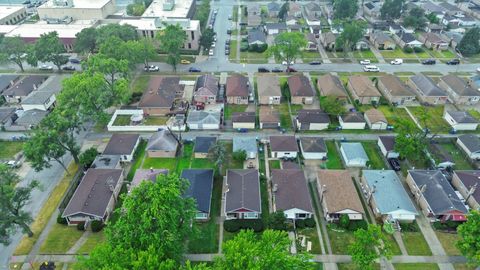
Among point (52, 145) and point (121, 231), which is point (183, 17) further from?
point (121, 231)

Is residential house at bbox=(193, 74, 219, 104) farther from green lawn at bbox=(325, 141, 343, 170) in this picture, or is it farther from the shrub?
the shrub

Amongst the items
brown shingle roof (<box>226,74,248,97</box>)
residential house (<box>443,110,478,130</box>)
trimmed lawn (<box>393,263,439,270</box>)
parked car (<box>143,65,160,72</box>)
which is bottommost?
trimmed lawn (<box>393,263,439,270</box>)

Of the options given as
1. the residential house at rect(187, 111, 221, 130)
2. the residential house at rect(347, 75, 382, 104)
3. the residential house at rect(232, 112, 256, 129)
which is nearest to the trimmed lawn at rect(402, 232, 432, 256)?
the residential house at rect(232, 112, 256, 129)

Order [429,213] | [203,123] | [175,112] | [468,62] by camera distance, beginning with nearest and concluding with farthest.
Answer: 1. [429,213]
2. [203,123]
3. [175,112]
4. [468,62]

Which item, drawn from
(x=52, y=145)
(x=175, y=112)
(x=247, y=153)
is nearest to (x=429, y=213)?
(x=247, y=153)

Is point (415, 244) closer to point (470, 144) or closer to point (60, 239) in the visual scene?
point (470, 144)

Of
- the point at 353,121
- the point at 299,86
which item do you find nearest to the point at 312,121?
the point at 353,121
